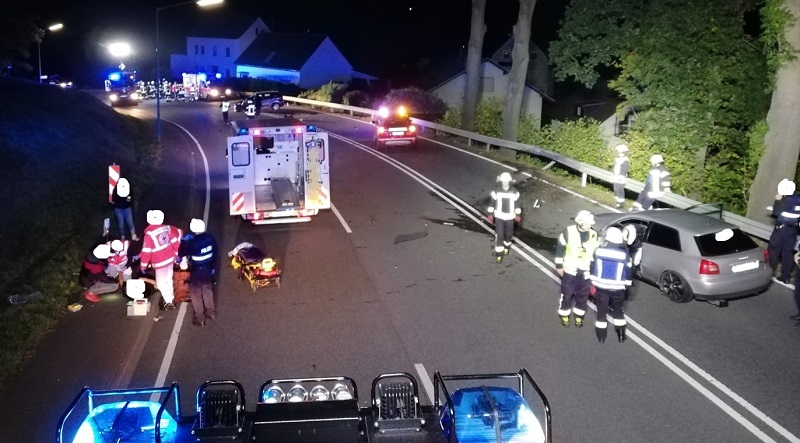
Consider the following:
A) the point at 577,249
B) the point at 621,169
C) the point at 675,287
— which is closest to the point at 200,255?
the point at 577,249

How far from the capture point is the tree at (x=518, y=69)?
29.7m

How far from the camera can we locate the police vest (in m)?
13.2

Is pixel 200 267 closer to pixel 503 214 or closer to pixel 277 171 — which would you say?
pixel 503 214

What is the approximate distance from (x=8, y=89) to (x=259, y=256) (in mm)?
27850

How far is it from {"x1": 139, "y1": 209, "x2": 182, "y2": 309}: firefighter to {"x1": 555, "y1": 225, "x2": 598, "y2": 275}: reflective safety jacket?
19.7 ft

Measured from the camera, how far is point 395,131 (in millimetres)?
30203

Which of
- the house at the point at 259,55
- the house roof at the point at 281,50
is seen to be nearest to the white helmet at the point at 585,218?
the house at the point at 259,55

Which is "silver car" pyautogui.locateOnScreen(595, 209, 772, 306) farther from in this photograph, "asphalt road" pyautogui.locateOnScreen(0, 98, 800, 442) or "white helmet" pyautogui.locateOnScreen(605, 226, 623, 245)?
"white helmet" pyautogui.locateOnScreen(605, 226, 623, 245)

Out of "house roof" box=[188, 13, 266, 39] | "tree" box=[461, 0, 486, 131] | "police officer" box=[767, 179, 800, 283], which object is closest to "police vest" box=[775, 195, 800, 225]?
"police officer" box=[767, 179, 800, 283]

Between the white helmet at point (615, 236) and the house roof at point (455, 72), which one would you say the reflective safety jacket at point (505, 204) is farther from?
the house roof at point (455, 72)

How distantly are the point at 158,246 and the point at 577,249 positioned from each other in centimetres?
634

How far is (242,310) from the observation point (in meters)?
12.2

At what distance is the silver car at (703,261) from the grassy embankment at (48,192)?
971cm

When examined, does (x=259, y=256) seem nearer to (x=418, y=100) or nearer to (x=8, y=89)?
(x=8, y=89)
